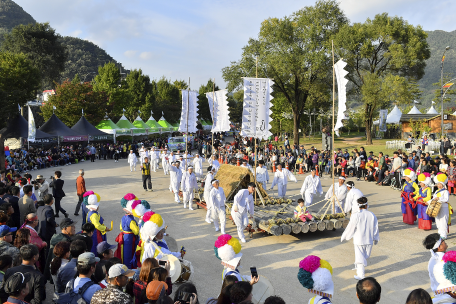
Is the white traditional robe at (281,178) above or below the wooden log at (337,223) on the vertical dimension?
above

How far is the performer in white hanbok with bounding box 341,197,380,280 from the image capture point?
20.5 ft

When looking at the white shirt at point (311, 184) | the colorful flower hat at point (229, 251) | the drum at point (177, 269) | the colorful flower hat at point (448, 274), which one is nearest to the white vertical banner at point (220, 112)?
the white shirt at point (311, 184)

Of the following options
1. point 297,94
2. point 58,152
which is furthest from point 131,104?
point 297,94

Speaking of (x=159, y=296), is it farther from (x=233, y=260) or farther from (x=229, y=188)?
(x=229, y=188)

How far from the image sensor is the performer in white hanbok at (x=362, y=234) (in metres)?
6.24

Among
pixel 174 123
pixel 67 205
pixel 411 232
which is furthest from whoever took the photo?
pixel 174 123

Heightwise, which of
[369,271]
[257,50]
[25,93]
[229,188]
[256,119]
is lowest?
[369,271]

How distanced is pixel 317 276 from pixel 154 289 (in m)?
1.65

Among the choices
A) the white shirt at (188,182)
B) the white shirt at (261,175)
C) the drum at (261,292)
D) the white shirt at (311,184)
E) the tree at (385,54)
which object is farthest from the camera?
the tree at (385,54)

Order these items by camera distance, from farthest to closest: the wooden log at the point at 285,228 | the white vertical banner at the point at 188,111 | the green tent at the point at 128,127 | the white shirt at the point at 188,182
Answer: the green tent at the point at 128,127, the white vertical banner at the point at 188,111, the white shirt at the point at 188,182, the wooden log at the point at 285,228

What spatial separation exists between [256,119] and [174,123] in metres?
47.7

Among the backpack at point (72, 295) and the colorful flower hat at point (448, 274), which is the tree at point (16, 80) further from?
the colorful flower hat at point (448, 274)

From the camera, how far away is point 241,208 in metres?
8.32

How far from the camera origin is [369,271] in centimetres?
660
